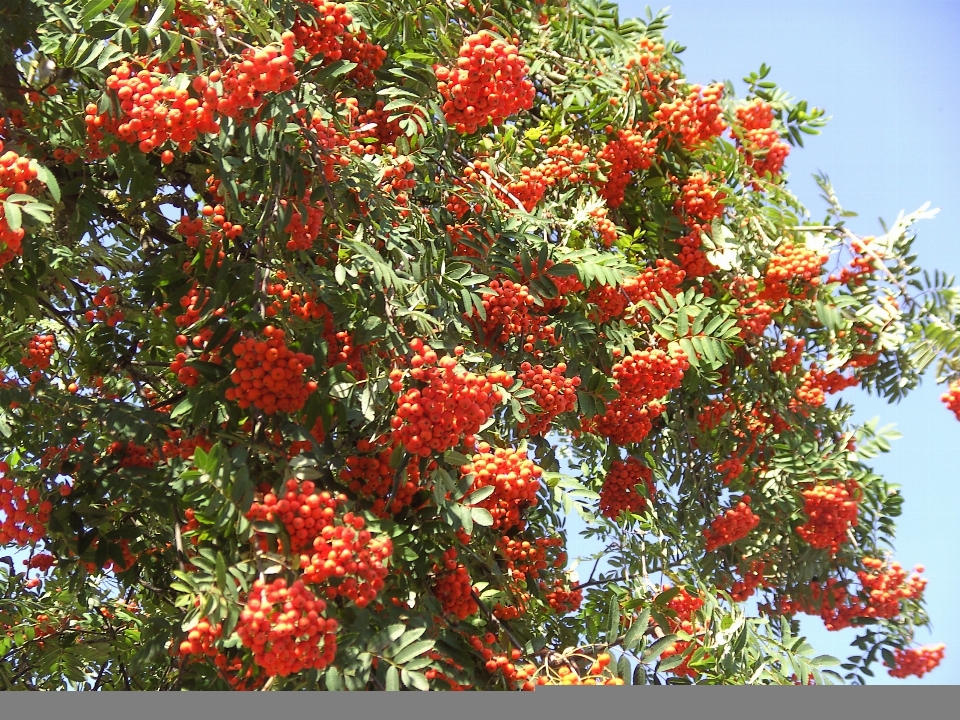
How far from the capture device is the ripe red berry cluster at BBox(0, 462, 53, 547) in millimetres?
3141

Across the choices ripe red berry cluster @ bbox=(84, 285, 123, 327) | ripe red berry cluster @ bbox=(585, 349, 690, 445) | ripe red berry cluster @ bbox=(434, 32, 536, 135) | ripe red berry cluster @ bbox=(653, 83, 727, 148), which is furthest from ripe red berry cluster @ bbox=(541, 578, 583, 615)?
ripe red berry cluster @ bbox=(653, 83, 727, 148)

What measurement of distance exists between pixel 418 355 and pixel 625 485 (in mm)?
2275

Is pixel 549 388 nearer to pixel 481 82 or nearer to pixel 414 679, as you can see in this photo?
pixel 481 82

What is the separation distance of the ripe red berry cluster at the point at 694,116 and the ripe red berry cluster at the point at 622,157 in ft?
0.39

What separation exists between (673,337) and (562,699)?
331 cm

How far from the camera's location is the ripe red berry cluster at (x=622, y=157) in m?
4.68

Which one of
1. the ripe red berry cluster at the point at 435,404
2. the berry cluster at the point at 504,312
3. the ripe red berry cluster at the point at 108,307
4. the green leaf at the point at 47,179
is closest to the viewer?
the ripe red berry cluster at the point at 435,404

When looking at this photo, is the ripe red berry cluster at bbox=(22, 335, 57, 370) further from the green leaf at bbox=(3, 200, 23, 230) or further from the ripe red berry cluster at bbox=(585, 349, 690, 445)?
the ripe red berry cluster at bbox=(585, 349, 690, 445)

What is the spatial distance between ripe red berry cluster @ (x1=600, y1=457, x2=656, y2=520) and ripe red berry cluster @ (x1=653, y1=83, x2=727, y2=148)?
166 centimetres

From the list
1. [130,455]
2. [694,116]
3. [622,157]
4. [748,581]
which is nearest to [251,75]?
[130,455]

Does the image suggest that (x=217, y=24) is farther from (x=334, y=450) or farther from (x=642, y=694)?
(x=642, y=694)

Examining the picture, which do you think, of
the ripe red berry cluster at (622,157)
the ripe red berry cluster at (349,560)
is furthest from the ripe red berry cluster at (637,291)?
the ripe red berry cluster at (349,560)

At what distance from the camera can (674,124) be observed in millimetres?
4770

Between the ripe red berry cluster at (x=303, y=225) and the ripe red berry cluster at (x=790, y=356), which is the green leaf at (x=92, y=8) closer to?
the ripe red berry cluster at (x=303, y=225)
